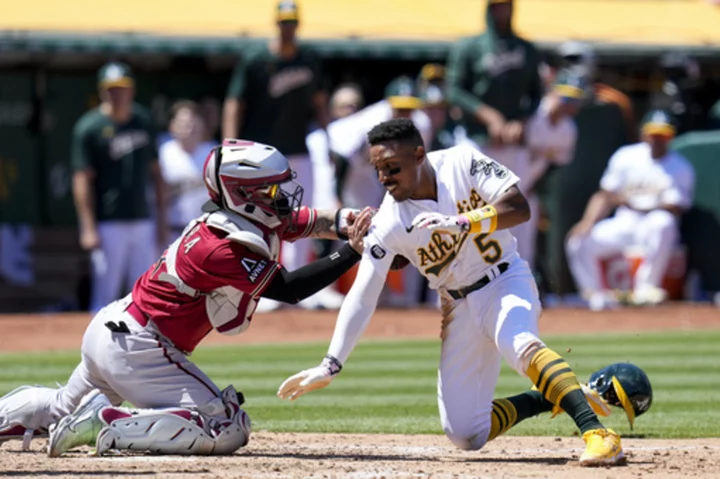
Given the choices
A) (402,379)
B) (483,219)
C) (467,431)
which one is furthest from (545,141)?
(483,219)

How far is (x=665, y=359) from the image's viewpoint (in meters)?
10.4

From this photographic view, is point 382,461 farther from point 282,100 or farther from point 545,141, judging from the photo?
point 545,141

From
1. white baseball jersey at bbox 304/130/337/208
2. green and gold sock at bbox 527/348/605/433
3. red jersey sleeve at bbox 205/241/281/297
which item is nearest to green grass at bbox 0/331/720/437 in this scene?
green and gold sock at bbox 527/348/605/433

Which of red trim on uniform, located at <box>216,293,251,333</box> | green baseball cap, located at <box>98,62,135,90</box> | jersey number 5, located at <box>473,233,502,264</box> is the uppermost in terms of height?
jersey number 5, located at <box>473,233,502,264</box>

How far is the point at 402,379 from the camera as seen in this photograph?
9.55 m

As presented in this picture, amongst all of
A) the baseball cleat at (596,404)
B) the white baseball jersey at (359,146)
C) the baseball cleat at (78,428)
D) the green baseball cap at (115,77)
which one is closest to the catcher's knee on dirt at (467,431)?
the baseball cleat at (596,404)

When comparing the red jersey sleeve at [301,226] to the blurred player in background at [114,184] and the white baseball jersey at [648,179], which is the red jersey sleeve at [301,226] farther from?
the white baseball jersey at [648,179]

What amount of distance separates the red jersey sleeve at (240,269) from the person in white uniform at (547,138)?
7281 millimetres

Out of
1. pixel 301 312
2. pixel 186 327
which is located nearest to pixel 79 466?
pixel 186 327

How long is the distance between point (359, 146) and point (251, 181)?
288 inches

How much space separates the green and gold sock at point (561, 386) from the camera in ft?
20.1

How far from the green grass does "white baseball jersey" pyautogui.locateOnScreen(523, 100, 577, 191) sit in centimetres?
234

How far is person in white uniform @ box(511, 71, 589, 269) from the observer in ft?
44.2

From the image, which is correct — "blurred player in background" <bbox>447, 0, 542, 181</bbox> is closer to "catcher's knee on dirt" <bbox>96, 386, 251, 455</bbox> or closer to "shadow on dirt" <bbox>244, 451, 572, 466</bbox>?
"shadow on dirt" <bbox>244, 451, 572, 466</bbox>
